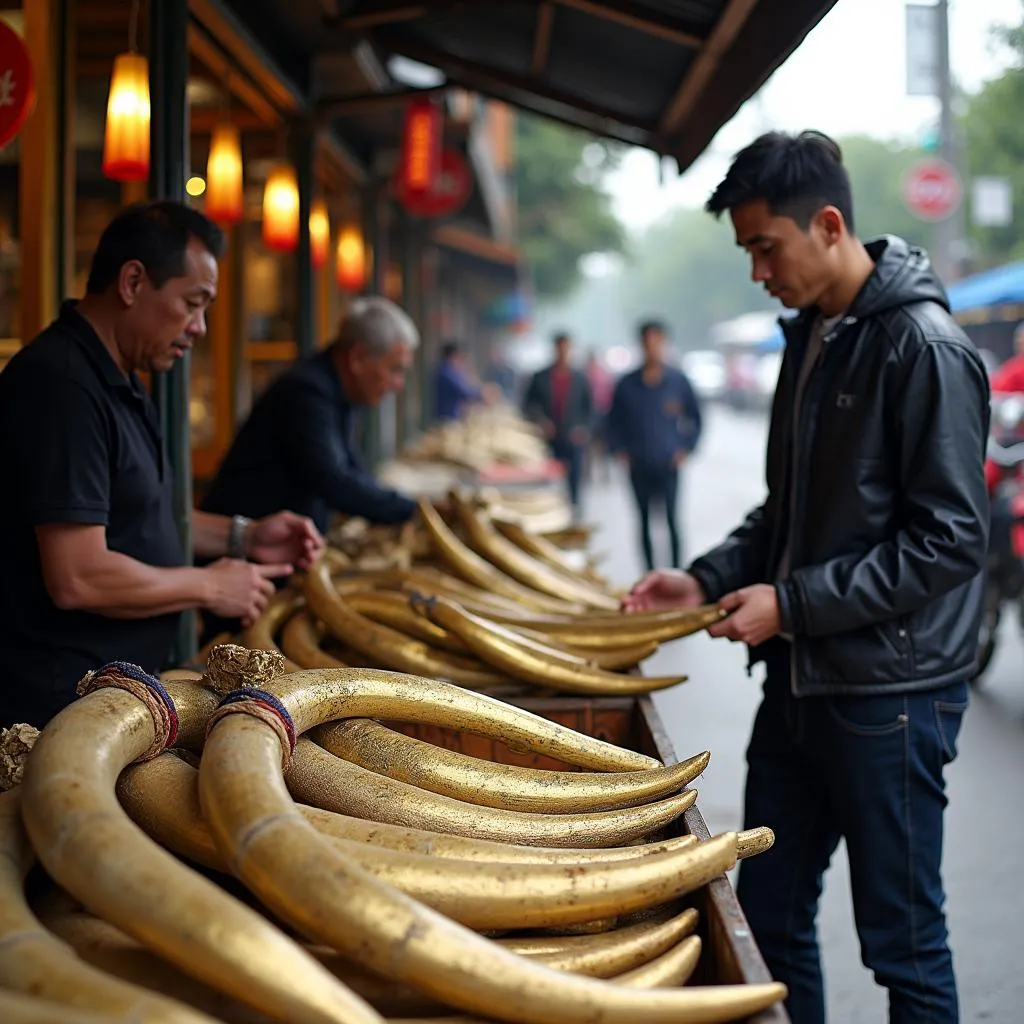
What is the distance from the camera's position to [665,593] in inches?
129

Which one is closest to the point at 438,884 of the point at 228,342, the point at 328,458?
the point at 328,458

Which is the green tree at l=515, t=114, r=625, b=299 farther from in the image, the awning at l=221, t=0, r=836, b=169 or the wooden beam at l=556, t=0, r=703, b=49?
the wooden beam at l=556, t=0, r=703, b=49

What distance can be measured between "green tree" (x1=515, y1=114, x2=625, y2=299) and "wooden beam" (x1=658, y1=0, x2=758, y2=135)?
26.0 m

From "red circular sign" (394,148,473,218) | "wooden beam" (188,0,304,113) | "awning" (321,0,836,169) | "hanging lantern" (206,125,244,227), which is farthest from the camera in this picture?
"red circular sign" (394,148,473,218)

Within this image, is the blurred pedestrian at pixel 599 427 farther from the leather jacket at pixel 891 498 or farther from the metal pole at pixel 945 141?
the leather jacket at pixel 891 498

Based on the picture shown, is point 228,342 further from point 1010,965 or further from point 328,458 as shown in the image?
point 1010,965

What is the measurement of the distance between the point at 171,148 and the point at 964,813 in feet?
13.8

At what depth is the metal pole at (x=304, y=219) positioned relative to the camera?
727 centimetres

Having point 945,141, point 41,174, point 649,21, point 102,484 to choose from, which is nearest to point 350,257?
point 41,174

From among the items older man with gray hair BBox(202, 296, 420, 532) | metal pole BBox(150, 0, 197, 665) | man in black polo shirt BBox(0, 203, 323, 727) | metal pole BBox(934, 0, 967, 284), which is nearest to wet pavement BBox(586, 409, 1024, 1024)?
man in black polo shirt BBox(0, 203, 323, 727)

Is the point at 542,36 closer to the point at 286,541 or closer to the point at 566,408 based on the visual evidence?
the point at 286,541

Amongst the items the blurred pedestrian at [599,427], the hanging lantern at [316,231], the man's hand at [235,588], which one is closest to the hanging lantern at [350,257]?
the hanging lantern at [316,231]

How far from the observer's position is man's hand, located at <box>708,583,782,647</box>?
8.99ft

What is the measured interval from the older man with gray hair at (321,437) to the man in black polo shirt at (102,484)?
1.44 metres
